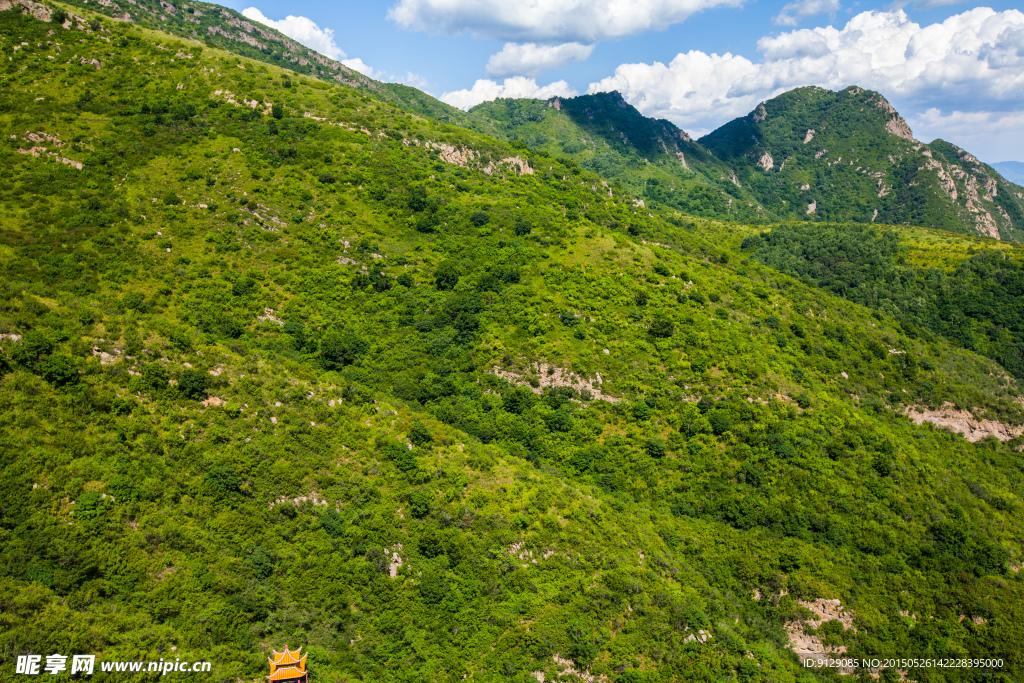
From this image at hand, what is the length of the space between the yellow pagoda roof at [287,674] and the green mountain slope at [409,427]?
117 inches

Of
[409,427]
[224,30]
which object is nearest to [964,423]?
[409,427]

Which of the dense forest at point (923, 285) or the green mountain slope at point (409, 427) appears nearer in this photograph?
the green mountain slope at point (409, 427)

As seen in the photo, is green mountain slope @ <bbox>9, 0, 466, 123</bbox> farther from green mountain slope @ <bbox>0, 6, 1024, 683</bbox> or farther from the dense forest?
the dense forest

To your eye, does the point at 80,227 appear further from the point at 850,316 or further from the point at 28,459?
the point at 850,316

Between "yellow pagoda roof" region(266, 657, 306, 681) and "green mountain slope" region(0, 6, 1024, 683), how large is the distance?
2963mm

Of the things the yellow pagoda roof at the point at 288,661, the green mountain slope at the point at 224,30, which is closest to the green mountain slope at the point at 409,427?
the yellow pagoda roof at the point at 288,661

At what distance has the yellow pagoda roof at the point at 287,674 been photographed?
2130cm

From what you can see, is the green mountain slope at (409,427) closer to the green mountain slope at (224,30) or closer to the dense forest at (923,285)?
the dense forest at (923,285)

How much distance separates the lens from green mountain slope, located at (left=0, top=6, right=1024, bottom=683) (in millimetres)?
27609

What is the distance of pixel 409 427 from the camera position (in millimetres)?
43969

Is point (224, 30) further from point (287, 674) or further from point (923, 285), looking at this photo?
point (923, 285)

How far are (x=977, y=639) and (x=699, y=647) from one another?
92.8ft

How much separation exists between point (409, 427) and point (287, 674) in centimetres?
2347

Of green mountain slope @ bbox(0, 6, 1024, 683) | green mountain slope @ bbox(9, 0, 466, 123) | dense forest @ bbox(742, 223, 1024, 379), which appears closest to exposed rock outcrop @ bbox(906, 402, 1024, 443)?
green mountain slope @ bbox(0, 6, 1024, 683)
